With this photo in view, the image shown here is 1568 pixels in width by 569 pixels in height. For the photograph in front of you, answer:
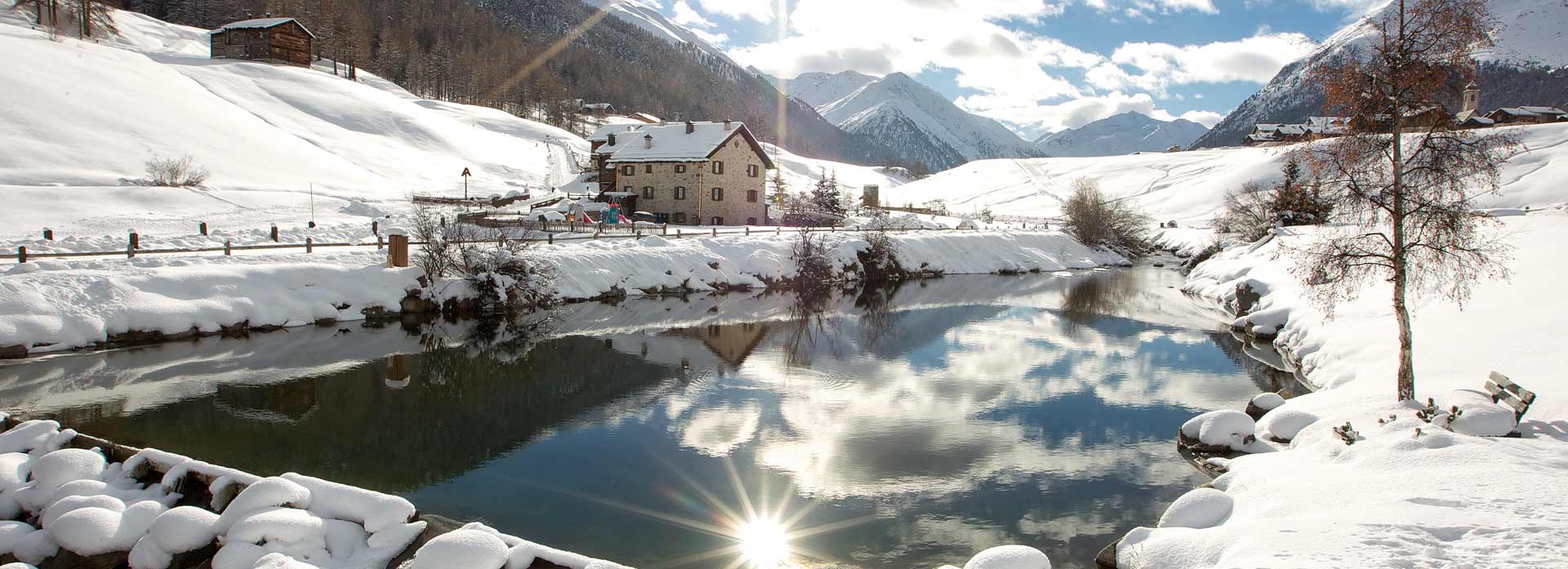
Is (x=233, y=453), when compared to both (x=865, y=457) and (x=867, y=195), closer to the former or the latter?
(x=865, y=457)

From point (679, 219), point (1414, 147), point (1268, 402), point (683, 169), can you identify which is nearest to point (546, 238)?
point (679, 219)

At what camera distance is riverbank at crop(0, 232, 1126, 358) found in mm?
18578

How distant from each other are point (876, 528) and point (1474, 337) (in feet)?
43.7

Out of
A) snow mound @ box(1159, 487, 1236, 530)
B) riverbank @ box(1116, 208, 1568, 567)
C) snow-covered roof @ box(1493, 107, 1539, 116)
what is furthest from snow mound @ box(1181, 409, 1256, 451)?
snow-covered roof @ box(1493, 107, 1539, 116)

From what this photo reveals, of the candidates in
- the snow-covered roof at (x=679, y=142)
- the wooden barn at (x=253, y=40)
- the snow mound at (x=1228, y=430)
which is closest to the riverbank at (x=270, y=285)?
the snow-covered roof at (x=679, y=142)

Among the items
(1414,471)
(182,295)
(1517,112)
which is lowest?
(1414,471)

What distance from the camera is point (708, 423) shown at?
14.0 metres

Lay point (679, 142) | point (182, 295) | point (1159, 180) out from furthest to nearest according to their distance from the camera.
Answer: point (1159, 180) < point (679, 142) < point (182, 295)

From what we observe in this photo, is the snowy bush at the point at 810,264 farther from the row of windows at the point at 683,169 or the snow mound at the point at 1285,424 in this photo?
the snow mound at the point at 1285,424

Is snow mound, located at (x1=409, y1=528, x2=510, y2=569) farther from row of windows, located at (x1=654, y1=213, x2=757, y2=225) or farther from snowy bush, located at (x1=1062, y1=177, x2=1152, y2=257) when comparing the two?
snowy bush, located at (x1=1062, y1=177, x2=1152, y2=257)

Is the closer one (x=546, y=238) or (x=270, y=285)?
(x=270, y=285)

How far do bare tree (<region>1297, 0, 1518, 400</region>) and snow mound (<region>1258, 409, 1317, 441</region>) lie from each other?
1.30 m

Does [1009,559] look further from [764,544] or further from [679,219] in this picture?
[679,219]

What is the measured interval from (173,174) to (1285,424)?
147 feet
